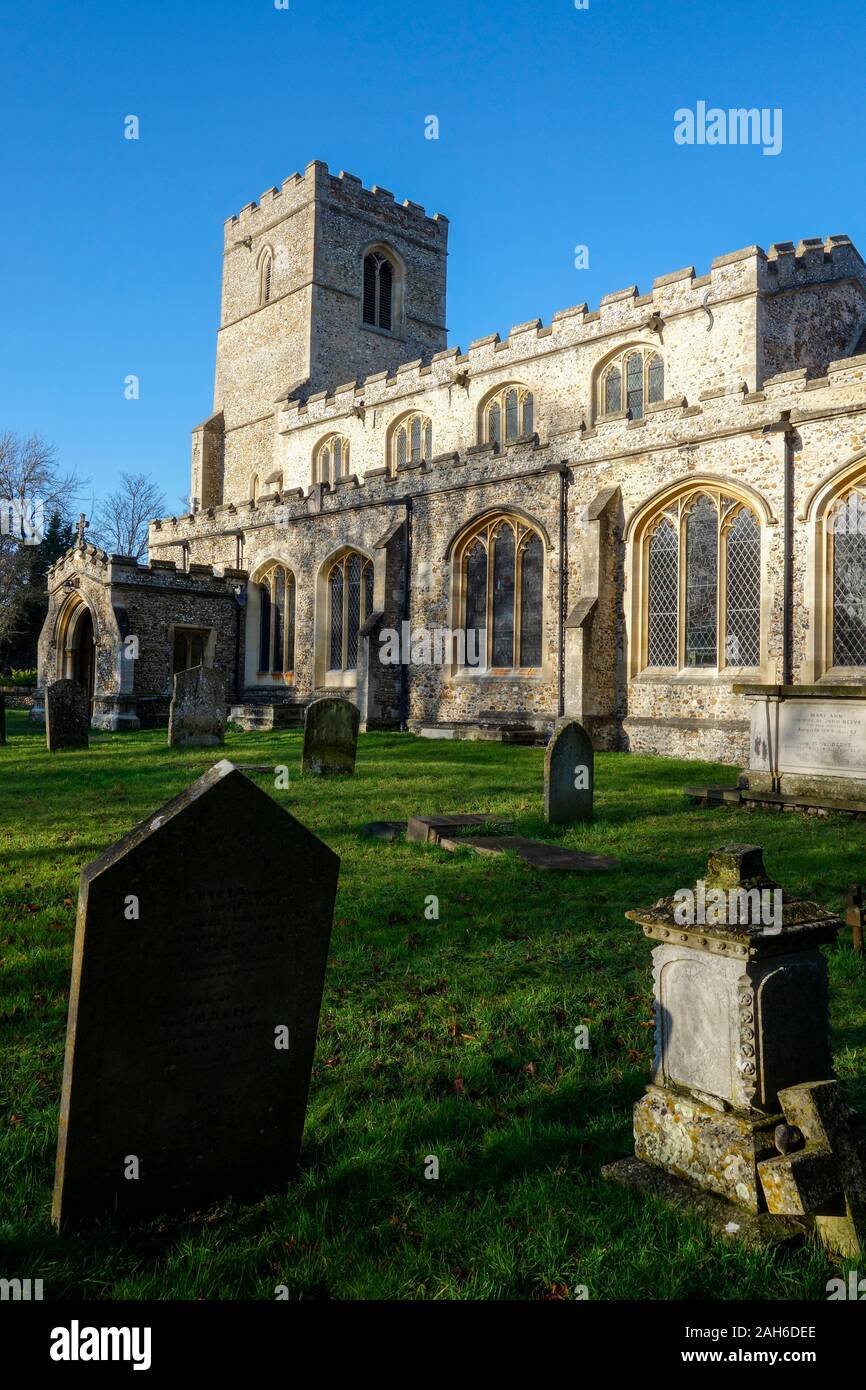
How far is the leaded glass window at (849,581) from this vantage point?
13.8 meters

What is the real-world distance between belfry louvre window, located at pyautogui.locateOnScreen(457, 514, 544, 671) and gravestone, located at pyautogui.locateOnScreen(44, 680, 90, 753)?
27.9ft

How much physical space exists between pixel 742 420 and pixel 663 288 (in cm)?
849

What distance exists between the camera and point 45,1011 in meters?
4.14

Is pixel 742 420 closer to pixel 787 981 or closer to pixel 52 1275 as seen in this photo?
pixel 787 981

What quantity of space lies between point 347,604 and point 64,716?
9.20 meters

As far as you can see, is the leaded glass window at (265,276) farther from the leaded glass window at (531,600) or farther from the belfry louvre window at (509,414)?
the leaded glass window at (531,600)

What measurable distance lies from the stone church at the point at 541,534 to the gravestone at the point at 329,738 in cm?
578

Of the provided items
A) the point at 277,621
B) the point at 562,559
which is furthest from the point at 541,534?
the point at 277,621

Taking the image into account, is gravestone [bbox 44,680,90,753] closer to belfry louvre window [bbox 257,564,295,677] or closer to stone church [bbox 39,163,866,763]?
stone church [bbox 39,163,866,763]

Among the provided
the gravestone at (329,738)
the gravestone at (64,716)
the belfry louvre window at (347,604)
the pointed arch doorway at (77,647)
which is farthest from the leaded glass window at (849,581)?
the pointed arch doorway at (77,647)

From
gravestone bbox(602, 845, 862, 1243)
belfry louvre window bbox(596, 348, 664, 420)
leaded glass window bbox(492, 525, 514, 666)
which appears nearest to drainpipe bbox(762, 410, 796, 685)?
leaded glass window bbox(492, 525, 514, 666)

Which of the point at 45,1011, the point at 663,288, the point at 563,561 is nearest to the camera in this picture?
the point at 45,1011
